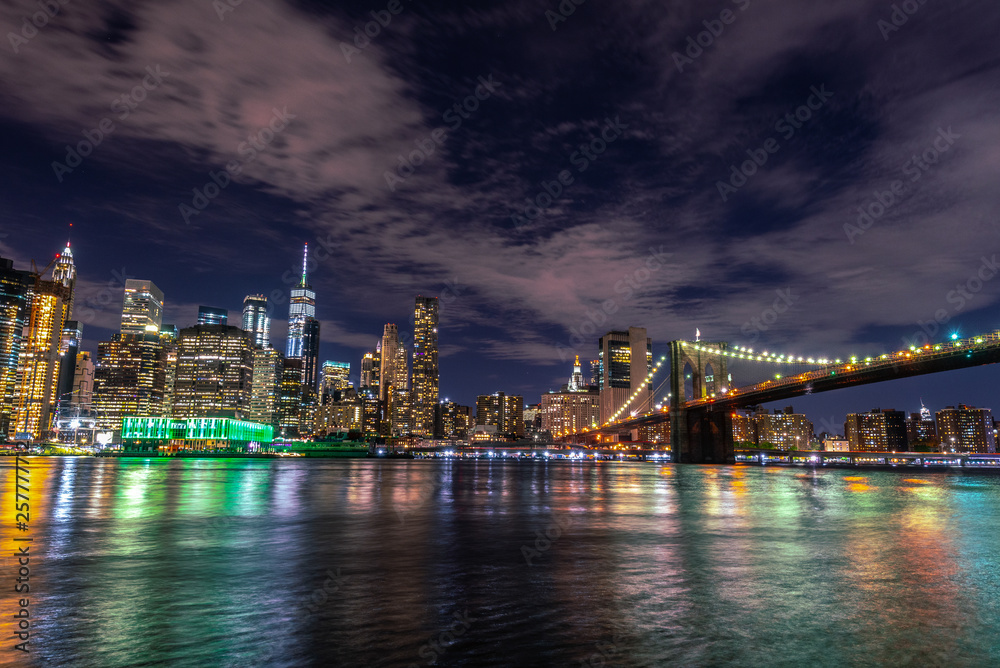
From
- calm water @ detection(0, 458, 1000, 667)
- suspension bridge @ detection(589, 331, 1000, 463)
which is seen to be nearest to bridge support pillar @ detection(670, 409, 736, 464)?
suspension bridge @ detection(589, 331, 1000, 463)

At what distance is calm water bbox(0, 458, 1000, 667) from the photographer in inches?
355

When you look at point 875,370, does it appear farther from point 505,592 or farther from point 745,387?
point 505,592

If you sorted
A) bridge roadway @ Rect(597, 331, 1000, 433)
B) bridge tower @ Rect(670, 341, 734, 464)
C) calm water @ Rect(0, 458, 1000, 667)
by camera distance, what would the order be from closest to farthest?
calm water @ Rect(0, 458, 1000, 667) → bridge roadway @ Rect(597, 331, 1000, 433) → bridge tower @ Rect(670, 341, 734, 464)

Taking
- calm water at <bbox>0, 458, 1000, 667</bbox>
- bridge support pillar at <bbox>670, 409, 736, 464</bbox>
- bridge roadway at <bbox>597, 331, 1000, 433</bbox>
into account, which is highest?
bridge roadway at <bbox>597, 331, 1000, 433</bbox>

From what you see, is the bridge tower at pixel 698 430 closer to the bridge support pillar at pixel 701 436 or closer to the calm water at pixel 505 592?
the bridge support pillar at pixel 701 436

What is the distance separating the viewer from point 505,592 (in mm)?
12945

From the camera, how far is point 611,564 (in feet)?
53.5

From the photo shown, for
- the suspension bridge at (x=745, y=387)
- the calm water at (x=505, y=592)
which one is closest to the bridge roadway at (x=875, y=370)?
the suspension bridge at (x=745, y=387)

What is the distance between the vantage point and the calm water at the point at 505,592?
29.6 feet

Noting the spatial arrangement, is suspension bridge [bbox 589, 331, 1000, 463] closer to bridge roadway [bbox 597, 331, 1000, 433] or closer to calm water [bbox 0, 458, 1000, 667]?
bridge roadway [bbox 597, 331, 1000, 433]

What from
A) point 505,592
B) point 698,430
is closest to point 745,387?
point 698,430

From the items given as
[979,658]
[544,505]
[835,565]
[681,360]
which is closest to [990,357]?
[681,360]

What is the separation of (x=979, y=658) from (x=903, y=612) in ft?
8.87

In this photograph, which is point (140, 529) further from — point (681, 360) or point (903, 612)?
point (681, 360)
